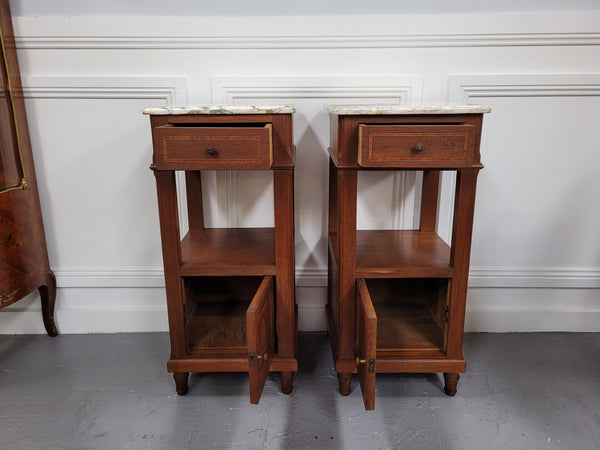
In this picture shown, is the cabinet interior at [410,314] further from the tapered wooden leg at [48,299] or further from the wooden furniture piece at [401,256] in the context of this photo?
the tapered wooden leg at [48,299]

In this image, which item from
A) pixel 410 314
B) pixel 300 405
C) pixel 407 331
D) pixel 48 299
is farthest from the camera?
pixel 48 299

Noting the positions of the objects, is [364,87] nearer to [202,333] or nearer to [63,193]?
[202,333]


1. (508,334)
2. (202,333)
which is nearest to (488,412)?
(508,334)

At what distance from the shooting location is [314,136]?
1.72 metres

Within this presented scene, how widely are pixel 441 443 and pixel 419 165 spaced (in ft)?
2.59

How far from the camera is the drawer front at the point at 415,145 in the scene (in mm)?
1188

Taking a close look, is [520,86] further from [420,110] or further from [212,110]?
[212,110]

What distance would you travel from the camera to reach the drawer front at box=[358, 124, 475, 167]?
1.19 meters

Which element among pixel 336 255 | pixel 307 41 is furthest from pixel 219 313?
pixel 307 41

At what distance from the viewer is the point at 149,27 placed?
1612 millimetres

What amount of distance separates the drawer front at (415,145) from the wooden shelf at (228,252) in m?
0.47

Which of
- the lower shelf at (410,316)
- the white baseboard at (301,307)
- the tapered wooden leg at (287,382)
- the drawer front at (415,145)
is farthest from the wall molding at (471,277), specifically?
the drawer front at (415,145)

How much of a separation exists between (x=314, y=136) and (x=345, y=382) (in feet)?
2.93

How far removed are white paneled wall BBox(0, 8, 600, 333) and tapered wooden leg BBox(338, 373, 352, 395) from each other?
0.44 meters
